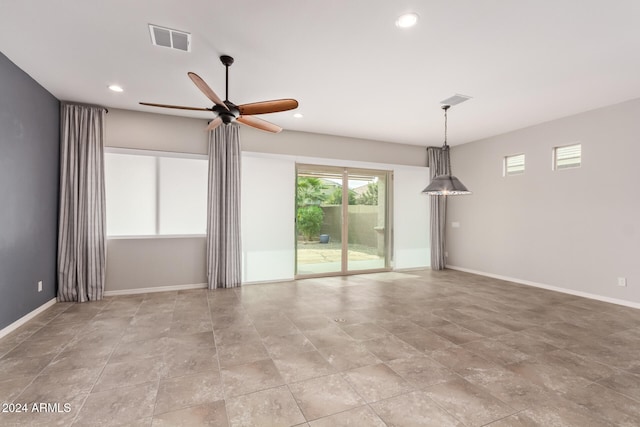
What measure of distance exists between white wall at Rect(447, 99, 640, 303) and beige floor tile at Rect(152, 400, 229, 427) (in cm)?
571

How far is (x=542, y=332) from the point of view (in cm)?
329

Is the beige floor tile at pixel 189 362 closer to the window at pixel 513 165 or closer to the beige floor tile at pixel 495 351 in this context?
the beige floor tile at pixel 495 351

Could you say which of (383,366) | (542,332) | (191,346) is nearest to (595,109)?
(542,332)

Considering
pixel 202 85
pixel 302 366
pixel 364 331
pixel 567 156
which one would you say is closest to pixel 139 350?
pixel 302 366

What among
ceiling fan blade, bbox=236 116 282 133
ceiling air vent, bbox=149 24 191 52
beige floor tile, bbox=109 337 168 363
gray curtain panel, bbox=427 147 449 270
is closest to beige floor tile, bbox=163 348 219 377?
beige floor tile, bbox=109 337 168 363

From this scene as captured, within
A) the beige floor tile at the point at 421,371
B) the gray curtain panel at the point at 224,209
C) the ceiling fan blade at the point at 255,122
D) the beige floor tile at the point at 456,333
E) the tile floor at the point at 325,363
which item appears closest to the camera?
the tile floor at the point at 325,363

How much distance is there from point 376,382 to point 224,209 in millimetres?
3809

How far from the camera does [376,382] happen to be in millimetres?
2277

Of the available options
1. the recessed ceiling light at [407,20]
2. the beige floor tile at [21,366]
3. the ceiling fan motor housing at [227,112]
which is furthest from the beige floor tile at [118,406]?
the recessed ceiling light at [407,20]

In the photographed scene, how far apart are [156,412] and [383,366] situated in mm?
1726

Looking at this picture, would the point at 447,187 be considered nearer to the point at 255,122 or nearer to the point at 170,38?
the point at 255,122

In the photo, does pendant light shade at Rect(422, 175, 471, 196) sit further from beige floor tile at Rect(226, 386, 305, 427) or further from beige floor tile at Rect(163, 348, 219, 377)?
beige floor tile at Rect(163, 348, 219, 377)

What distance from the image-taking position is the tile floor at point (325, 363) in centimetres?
192

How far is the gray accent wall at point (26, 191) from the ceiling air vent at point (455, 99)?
529 centimetres
